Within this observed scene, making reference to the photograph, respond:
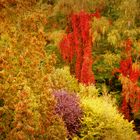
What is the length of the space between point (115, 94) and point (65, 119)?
5410 mm

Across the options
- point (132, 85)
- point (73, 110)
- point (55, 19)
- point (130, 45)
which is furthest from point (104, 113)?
point (55, 19)

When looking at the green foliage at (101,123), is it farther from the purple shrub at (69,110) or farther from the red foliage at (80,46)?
the red foliage at (80,46)

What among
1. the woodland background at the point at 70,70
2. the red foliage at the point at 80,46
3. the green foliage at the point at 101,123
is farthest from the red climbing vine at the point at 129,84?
the green foliage at the point at 101,123

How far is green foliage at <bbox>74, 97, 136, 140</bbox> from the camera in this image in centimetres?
1606

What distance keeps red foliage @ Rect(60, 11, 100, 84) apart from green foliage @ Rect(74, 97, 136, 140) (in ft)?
9.61

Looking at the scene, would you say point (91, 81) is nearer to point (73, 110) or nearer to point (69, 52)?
point (69, 52)

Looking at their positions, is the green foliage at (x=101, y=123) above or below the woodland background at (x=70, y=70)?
below

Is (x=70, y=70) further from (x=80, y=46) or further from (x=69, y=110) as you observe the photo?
(x=69, y=110)

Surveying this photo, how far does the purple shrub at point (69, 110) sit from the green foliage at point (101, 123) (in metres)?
0.27

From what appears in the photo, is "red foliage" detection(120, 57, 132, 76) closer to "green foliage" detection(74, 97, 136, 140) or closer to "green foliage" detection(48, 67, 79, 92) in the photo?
"green foliage" detection(48, 67, 79, 92)

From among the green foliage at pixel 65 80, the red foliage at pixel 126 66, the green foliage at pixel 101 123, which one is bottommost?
the green foliage at pixel 101 123

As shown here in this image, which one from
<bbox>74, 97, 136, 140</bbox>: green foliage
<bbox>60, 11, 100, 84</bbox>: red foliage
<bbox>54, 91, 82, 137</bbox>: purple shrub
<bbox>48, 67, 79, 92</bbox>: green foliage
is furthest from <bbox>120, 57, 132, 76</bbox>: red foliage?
<bbox>54, 91, 82, 137</bbox>: purple shrub

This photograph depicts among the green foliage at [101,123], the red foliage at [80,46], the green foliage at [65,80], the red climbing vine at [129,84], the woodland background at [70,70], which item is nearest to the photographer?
the woodland background at [70,70]

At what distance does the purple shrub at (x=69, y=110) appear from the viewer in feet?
52.1
